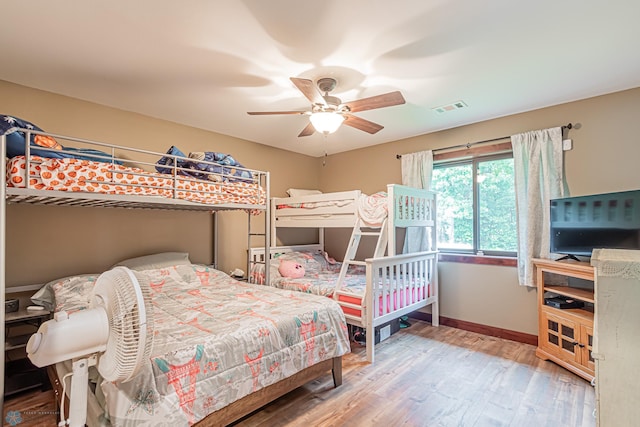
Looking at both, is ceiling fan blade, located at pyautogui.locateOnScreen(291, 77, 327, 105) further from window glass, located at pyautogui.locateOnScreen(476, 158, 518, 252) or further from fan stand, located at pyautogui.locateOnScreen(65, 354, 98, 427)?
window glass, located at pyautogui.locateOnScreen(476, 158, 518, 252)

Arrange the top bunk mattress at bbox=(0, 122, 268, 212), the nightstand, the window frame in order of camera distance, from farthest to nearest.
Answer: the window frame, the nightstand, the top bunk mattress at bbox=(0, 122, 268, 212)

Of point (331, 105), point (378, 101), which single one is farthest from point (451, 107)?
point (331, 105)

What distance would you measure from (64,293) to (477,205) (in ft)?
13.6

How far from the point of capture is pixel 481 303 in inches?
138

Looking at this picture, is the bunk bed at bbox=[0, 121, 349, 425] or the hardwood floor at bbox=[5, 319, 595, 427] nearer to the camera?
the bunk bed at bbox=[0, 121, 349, 425]

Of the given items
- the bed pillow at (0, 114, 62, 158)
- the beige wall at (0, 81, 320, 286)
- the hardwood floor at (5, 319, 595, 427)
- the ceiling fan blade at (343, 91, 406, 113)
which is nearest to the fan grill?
the hardwood floor at (5, 319, 595, 427)

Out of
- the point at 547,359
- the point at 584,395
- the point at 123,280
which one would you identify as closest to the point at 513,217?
the point at 547,359

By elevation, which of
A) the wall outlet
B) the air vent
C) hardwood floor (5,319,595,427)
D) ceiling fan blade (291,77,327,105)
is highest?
the air vent

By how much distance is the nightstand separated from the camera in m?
2.29

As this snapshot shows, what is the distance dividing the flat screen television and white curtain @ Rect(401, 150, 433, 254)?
51.1 inches

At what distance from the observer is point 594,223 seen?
A: 254cm

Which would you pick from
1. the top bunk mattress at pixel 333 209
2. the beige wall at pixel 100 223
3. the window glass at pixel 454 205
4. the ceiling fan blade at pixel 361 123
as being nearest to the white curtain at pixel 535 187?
the window glass at pixel 454 205

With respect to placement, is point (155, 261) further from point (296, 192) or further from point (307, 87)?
point (307, 87)

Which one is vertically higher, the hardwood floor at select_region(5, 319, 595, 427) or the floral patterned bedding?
the floral patterned bedding
